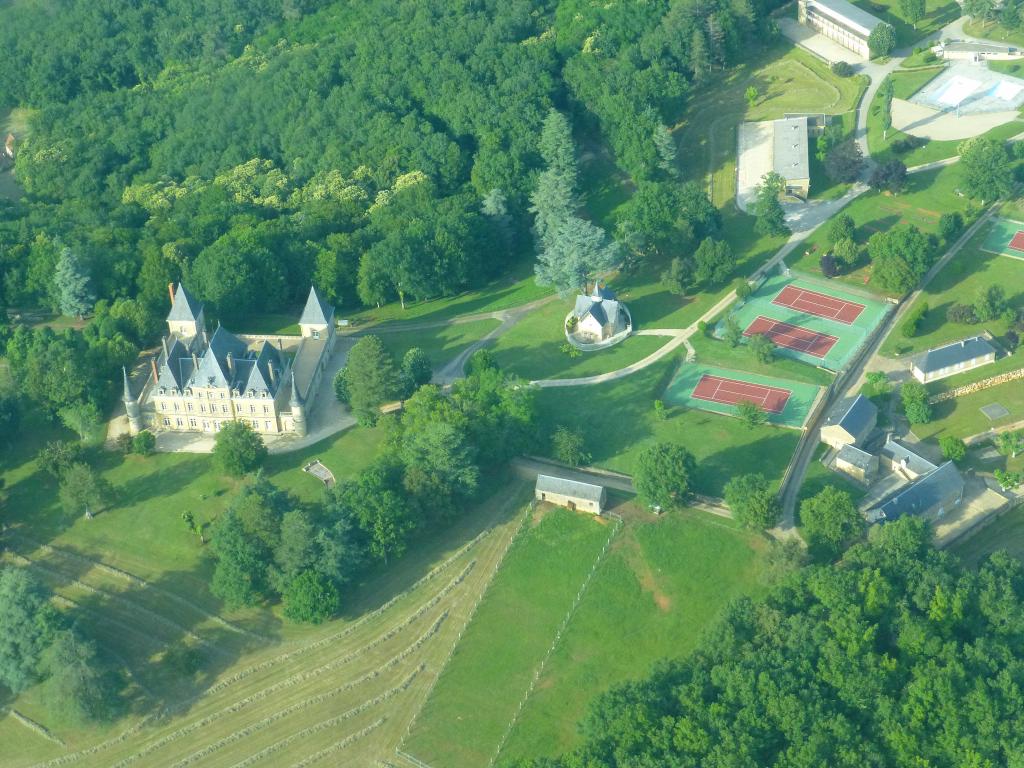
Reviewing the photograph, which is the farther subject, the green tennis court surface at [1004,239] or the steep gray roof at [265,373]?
the green tennis court surface at [1004,239]

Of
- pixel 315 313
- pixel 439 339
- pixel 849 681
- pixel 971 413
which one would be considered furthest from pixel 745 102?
pixel 849 681

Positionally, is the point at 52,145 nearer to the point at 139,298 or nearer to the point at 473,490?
the point at 139,298

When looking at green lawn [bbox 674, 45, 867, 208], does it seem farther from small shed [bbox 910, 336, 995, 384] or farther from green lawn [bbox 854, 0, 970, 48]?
small shed [bbox 910, 336, 995, 384]

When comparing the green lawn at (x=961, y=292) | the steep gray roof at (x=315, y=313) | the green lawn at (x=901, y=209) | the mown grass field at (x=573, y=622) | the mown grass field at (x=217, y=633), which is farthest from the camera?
the green lawn at (x=901, y=209)

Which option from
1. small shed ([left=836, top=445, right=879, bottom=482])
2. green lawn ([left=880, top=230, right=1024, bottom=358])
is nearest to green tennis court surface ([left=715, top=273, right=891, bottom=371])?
green lawn ([left=880, top=230, right=1024, bottom=358])

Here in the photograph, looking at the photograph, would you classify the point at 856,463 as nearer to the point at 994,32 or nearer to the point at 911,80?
the point at 911,80

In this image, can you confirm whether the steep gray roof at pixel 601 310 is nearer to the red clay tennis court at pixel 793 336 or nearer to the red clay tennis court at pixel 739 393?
the red clay tennis court at pixel 739 393

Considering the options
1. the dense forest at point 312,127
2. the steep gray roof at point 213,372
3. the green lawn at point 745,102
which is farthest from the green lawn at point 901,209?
the steep gray roof at point 213,372
